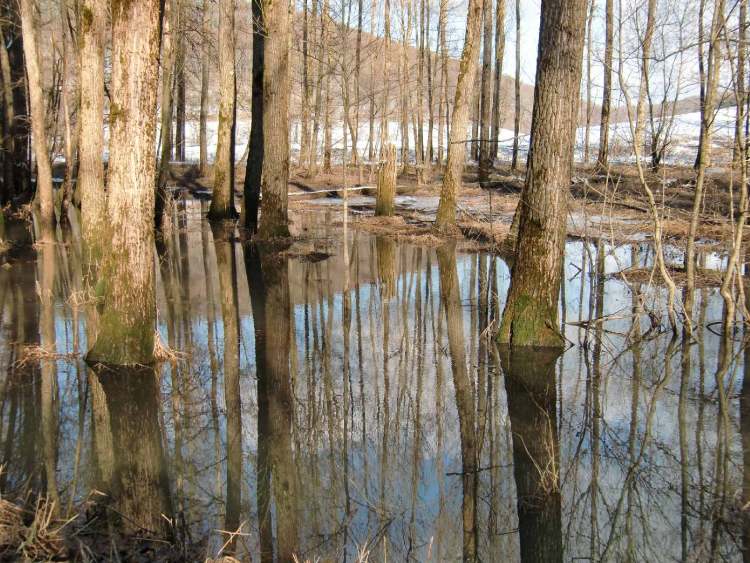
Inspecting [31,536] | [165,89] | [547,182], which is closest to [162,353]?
[31,536]

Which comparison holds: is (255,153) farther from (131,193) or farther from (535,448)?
(535,448)

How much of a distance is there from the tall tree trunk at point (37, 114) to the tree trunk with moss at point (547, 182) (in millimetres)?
10949

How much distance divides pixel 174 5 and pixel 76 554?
17.1m

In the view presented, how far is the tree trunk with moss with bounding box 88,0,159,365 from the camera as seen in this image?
6598 mm

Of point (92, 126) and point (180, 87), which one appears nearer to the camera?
point (92, 126)

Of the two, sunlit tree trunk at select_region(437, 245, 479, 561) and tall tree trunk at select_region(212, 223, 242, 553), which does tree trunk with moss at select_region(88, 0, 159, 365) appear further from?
sunlit tree trunk at select_region(437, 245, 479, 561)

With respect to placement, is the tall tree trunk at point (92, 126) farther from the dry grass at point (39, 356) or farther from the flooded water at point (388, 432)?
the dry grass at point (39, 356)

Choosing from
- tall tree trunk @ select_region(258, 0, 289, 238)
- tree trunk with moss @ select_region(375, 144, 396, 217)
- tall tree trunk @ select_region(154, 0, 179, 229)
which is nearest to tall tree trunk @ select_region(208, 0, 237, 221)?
tall tree trunk @ select_region(154, 0, 179, 229)

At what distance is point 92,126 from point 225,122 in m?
6.96

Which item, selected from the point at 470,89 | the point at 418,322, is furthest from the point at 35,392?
the point at 470,89

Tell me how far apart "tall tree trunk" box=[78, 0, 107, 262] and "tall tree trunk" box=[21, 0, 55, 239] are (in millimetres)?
2943

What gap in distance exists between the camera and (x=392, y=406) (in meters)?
6.17

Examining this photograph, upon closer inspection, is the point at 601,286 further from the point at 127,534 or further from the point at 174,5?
the point at 174,5

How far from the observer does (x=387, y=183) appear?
63.9 feet
